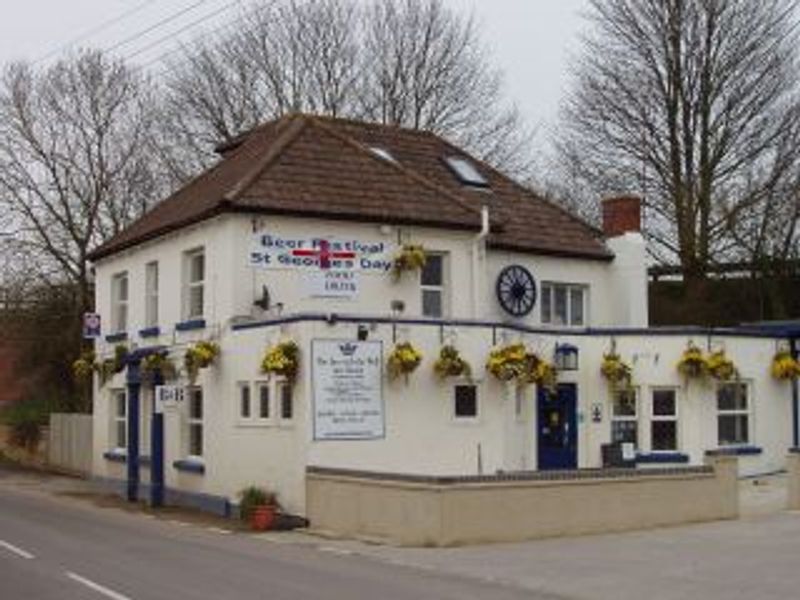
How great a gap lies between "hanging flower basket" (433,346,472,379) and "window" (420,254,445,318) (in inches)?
148

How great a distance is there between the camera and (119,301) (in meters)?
32.7

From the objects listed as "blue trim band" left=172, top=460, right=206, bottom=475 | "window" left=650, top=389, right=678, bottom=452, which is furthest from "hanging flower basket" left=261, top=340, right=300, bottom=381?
"window" left=650, top=389, right=678, bottom=452

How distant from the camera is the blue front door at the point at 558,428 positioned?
90.4 ft

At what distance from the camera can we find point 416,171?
102 ft

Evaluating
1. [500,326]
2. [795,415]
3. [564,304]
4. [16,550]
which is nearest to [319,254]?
[500,326]

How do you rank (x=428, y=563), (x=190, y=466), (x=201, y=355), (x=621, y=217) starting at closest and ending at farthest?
(x=428, y=563) < (x=201, y=355) < (x=190, y=466) < (x=621, y=217)

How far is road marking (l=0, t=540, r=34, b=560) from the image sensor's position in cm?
1764

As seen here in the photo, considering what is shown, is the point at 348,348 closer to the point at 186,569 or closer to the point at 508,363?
the point at 508,363

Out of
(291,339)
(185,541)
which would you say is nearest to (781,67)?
(291,339)

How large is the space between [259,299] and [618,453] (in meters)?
7.90

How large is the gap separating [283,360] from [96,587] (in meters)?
8.45

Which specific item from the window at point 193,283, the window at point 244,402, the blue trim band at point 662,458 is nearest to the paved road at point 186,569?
the window at point 244,402

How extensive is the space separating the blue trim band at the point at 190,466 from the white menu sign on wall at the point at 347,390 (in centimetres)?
436

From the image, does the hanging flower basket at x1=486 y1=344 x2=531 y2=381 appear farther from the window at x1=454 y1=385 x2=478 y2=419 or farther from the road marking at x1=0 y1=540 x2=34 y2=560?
the road marking at x1=0 y1=540 x2=34 y2=560
